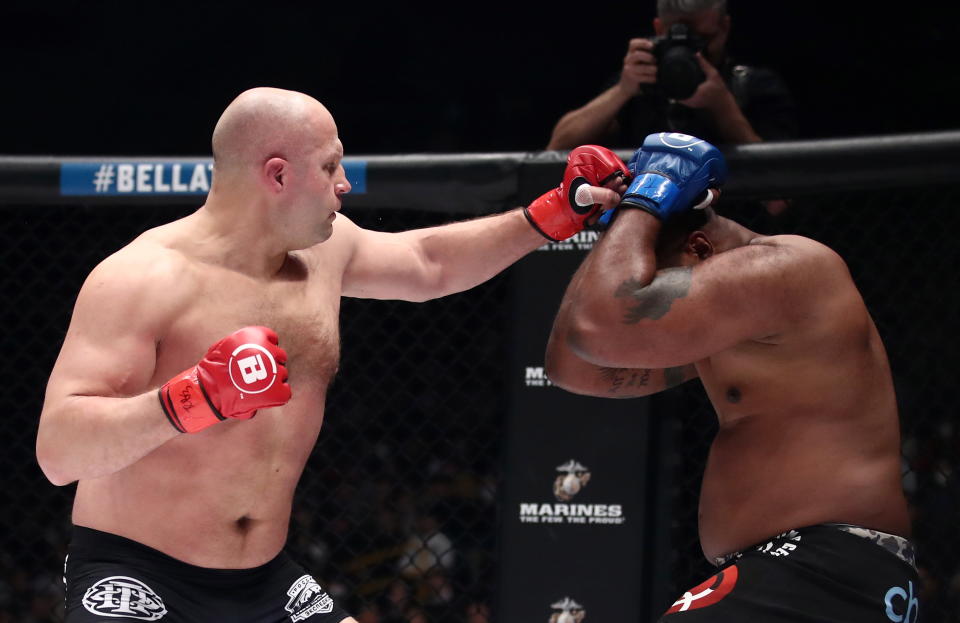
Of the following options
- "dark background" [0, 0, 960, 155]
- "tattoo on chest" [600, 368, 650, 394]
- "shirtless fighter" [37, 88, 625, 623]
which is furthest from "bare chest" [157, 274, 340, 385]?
"dark background" [0, 0, 960, 155]

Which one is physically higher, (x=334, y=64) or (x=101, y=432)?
(x=334, y=64)

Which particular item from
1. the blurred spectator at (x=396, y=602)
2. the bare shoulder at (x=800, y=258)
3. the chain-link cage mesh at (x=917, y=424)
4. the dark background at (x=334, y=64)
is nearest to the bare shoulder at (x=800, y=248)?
the bare shoulder at (x=800, y=258)

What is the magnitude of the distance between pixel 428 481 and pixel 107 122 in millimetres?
1925

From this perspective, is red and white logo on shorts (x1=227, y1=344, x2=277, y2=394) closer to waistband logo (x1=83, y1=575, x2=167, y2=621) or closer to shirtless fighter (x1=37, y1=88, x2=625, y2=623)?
shirtless fighter (x1=37, y1=88, x2=625, y2=623)

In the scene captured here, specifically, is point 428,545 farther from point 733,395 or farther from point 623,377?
point 733,395

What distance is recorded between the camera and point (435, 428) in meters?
3.33

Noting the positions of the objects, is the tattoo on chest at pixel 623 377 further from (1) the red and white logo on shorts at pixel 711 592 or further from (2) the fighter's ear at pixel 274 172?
(2) the fighter's ear at pixel 274 172

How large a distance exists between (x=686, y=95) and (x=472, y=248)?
1.86 feet

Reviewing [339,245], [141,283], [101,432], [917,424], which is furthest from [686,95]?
[101,432]

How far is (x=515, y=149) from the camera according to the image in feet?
13.5

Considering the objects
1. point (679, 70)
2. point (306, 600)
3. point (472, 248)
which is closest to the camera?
point (306, 600)

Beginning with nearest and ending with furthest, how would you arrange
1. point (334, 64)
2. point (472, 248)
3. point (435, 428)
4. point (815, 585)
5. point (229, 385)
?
1. point (229, 385)
2. point (815, 585)
3. point (472, 248)
4. point (435, 428)
5. point (334, 64)

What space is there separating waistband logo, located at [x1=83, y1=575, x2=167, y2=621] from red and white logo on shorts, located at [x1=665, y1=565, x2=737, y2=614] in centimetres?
78

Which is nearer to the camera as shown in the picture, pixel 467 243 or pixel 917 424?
pixel 467 243
